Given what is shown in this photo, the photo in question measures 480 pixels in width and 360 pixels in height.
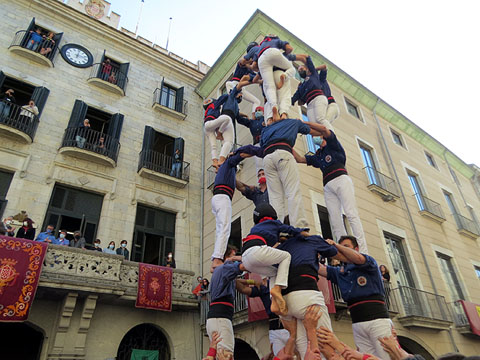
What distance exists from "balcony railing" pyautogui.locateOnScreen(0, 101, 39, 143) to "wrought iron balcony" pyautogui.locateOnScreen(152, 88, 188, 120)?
498cm

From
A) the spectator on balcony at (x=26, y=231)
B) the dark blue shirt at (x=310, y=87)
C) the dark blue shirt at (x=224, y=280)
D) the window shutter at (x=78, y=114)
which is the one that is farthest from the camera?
the window shutter at (x=78, y=114)

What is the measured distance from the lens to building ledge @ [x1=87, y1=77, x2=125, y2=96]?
1343 cm

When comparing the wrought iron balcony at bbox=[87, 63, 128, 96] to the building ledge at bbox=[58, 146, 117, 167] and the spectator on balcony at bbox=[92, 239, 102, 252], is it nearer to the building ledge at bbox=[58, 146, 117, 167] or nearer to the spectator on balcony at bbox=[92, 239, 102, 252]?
the building ledge at bbox=[58, 146, 117, 167]

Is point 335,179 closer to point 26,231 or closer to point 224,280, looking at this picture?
point 224,280

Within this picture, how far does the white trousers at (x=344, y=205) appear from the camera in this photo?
582 cm

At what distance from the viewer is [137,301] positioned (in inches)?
379

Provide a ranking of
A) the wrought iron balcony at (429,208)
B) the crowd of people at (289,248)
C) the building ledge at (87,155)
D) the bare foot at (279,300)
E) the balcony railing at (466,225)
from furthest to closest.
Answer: the balcony railing at (466,225) → the wrought iron balcony at (429,208) → the building ledge at (87,155) → the crowd of people at (289,248) → the bare foot at (279,300)

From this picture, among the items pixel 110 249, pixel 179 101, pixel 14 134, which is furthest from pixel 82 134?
pixel 179 101

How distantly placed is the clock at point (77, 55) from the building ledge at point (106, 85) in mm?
962

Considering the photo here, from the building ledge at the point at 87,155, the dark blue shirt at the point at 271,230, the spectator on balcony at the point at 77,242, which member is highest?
the building ledge at the point at 87,155

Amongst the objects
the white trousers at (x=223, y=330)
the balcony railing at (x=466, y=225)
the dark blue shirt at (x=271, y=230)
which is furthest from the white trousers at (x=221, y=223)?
the balcony railing at (x=466, y=225)

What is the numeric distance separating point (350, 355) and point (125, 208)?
1027cm

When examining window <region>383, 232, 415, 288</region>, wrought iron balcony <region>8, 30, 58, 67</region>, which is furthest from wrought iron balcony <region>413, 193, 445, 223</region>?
wrought iron balcony <region>8, 30, 58, 67</region>

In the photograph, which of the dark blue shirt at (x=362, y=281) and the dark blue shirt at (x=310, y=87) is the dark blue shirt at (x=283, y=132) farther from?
the dark blue shirt at (x=362, y=281)
